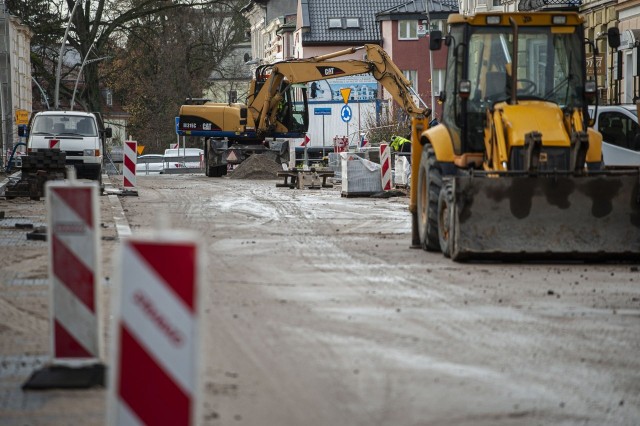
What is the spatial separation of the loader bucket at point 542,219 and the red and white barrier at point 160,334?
10.7m

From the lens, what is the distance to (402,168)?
119 ft

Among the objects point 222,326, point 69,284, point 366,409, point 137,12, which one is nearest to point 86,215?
point 69,284

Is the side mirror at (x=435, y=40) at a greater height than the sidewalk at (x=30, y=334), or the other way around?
the side mirror at (x=435, y=40)

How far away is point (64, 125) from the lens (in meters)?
35.1

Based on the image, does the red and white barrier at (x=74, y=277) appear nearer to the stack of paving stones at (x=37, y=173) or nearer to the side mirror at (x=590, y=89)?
the side mirror at (x=590, y=89)

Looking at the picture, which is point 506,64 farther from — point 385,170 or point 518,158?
point 385,170

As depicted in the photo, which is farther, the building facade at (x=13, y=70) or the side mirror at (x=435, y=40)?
the building facade at (x=13, y=70)

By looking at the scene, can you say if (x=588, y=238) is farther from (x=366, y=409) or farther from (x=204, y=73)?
(x=204, y=73)

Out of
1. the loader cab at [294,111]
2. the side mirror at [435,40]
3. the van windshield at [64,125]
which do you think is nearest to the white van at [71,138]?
the van windshield at [64,125]

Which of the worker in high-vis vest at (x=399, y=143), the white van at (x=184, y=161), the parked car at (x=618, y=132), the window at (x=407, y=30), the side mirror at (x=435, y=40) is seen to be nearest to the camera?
the side mirror at (x=435, y=40)

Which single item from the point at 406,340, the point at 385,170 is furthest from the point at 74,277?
the point at 385,170

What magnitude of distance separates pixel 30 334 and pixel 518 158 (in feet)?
24.4

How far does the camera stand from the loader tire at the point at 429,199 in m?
16.7

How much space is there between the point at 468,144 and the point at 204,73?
65.5m
